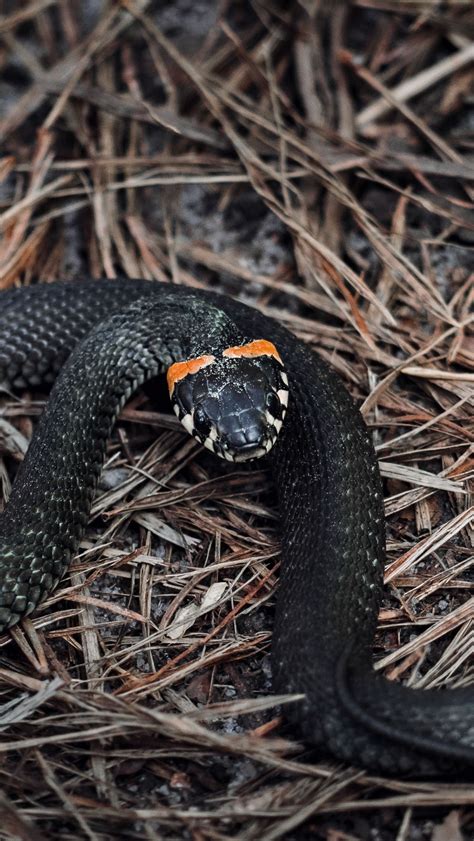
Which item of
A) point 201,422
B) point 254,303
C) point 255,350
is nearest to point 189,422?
point 201,422

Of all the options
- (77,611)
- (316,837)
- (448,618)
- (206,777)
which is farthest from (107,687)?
(448,618)

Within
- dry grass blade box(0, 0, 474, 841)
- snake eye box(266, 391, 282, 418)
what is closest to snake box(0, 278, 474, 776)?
snake eye box(266, 391, 282, 418)

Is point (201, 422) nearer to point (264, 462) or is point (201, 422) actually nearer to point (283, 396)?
point (283, 396)

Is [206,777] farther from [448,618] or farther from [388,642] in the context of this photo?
[448,618]

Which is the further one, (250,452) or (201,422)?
(201,422)

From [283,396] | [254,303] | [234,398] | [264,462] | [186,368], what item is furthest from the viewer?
[254,303]

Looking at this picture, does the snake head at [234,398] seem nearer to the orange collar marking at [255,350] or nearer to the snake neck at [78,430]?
the orange collar marking at [255,350]

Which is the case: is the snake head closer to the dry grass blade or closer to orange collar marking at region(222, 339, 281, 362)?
orange collar marking at region(222, 339, 281, 362)
